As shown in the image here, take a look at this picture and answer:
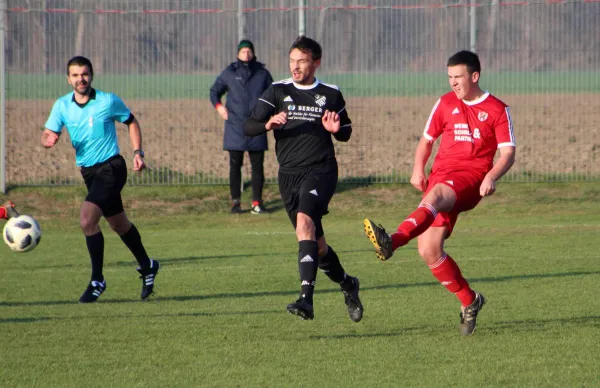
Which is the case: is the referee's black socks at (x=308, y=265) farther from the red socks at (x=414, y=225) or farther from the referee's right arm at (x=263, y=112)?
the referee's right arm at (x=263, y=112)

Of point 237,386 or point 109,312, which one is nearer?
point 237,386

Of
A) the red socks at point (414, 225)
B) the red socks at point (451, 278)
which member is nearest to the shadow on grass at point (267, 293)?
the red socks at point (451, 278)

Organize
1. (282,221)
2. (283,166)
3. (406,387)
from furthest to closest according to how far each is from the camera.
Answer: (282,221), (283,166), (406,387)

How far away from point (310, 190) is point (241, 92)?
306 inches

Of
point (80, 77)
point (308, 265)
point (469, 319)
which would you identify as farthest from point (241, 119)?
point (469, 319)

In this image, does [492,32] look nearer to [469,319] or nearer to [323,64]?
[323,64]

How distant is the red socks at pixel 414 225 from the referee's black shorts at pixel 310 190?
2.69ft

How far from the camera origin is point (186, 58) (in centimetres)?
1667

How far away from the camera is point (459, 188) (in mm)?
7195

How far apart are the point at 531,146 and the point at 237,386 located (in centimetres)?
1225

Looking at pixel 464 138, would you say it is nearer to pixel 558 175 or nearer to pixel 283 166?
pixel 283 166

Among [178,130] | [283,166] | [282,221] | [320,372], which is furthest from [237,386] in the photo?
[178,130]

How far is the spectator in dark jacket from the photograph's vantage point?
1508 cm

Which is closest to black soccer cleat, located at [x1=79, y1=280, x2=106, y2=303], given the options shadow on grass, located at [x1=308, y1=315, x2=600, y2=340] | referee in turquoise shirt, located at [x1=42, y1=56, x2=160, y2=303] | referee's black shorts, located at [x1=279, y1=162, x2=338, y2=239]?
referee in turquoise shirt, located at [x1=42, y1=56, x2=160, y2=303]
